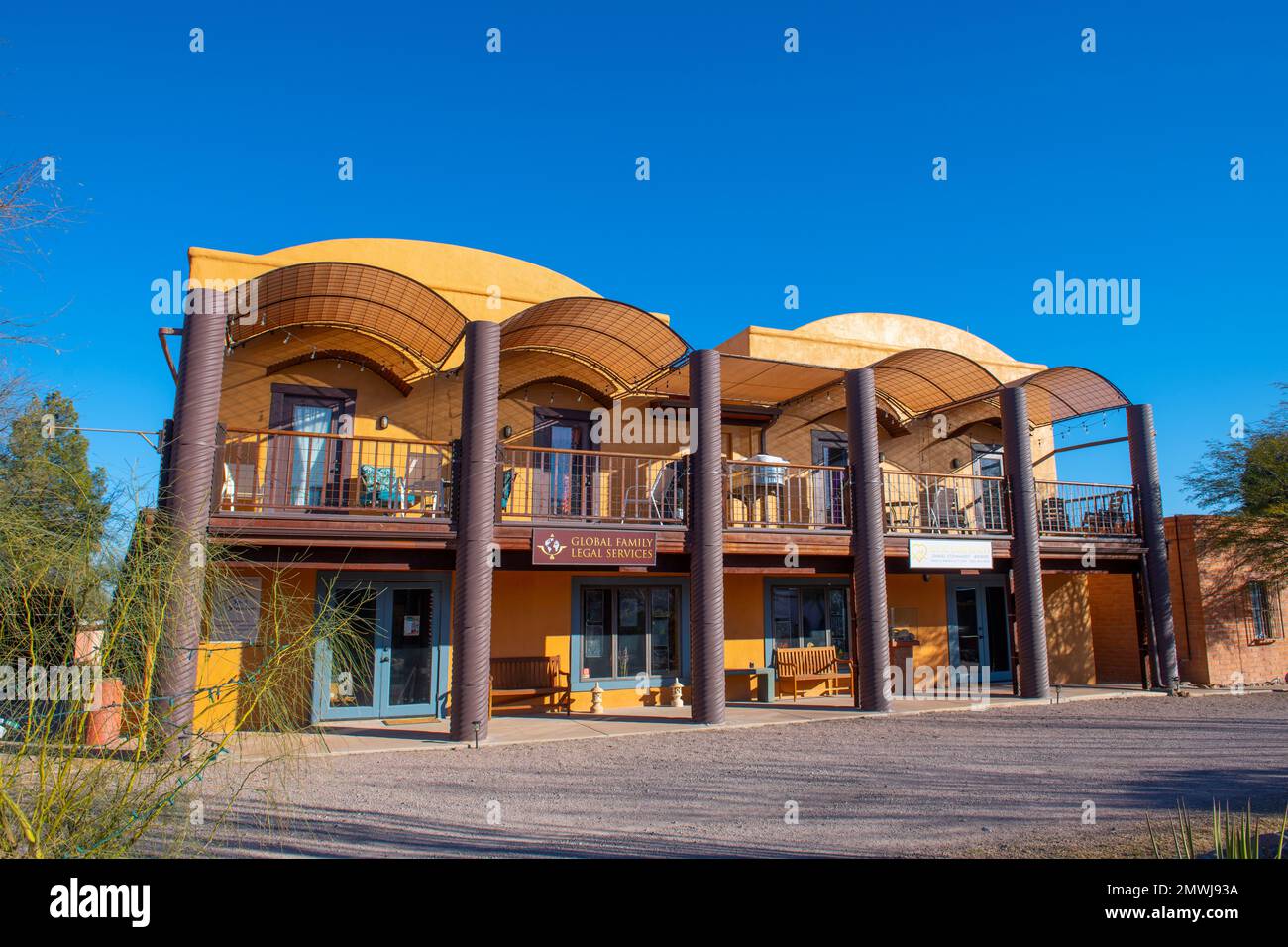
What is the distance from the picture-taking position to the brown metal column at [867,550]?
13.1 metres

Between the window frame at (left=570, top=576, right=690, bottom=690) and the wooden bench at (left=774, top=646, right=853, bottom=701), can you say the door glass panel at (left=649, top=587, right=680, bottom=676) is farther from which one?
the wooden bench at (left=774, top=646, right=853, bottom=701)

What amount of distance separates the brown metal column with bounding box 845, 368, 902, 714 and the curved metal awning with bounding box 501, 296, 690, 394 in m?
3.09

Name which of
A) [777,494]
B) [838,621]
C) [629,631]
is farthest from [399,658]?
[838,621]

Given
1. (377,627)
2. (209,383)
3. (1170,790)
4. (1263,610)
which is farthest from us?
(1263,610)

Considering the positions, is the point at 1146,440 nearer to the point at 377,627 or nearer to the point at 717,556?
the point at 717,556

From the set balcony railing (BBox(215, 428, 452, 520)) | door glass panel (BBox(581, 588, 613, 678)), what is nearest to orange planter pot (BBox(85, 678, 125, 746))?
balcony railing (BBox(215, 428, 452, 520))

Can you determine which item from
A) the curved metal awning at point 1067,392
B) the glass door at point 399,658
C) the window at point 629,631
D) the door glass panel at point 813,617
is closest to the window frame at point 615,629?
the window at point 629,631

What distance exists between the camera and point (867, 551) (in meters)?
13.2

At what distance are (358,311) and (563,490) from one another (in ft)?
14.3

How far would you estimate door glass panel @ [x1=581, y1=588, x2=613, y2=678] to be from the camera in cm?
1416

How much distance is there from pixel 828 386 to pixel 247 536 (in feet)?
34.0

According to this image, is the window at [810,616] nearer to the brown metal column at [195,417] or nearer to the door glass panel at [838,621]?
the door glass panel at [838,621]

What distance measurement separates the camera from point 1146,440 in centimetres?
1611
